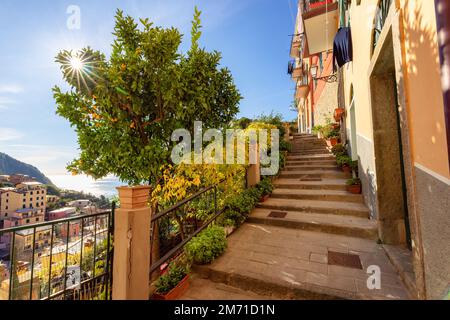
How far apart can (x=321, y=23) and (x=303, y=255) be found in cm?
876

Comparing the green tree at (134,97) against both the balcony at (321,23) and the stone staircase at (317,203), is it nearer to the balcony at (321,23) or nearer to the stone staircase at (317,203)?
the stone staircase at (317,203)

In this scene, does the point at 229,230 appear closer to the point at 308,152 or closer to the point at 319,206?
the point at 319,206

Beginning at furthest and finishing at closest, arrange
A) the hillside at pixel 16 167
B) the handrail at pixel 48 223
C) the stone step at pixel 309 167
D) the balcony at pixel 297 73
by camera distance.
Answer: the hillside at pixel 16 167 < the balcony at pixel 297 73 < the stone step at pixel 309 167 < the handrail at pixel 48 223

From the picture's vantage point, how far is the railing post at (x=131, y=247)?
2143 mm

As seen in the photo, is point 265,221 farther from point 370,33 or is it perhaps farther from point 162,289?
point 370,33

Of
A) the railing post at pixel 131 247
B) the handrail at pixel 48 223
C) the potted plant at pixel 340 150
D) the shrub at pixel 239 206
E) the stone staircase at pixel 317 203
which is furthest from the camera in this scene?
the potted plant at pixel 340 150

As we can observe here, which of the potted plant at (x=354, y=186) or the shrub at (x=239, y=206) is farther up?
the potted plant at (x=354, y=186)

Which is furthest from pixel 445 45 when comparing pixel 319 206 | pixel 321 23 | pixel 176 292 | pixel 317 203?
pixel 321 23

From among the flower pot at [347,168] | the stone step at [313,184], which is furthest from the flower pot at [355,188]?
the flower pot at [347,168]

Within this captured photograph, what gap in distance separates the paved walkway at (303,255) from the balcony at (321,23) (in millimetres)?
6410

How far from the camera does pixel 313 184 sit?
20.1ft

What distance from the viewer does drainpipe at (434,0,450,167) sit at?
57.8 inches

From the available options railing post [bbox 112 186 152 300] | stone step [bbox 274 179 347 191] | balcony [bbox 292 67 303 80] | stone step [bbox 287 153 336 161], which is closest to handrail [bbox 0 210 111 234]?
railing post [bbox 112 186 152 300]
